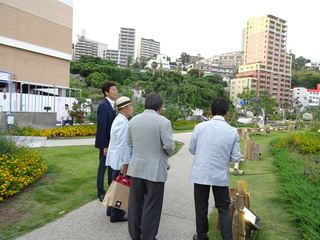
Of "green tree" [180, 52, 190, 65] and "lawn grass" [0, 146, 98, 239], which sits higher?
"green tree" [180, 52, 190, 65]

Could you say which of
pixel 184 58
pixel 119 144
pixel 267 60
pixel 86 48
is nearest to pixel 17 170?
pixel 119 144

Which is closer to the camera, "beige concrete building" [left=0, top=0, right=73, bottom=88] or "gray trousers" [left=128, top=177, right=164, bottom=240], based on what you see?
"gray trousers" [left=128, top=177, right=164, bottom=240]

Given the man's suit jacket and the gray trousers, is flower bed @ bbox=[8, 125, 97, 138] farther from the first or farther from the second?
the gray trousers

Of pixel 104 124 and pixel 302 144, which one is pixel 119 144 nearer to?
pixel 104 124

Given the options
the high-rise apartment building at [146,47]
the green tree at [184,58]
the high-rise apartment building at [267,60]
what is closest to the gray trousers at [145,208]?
the high-rise apartment building at [267,60]

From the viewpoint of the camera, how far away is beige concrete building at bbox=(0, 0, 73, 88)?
18328mm

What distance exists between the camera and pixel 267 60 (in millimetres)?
87125

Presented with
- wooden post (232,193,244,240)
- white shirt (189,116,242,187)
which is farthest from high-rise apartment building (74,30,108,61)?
wooden post (232,193,244,240)

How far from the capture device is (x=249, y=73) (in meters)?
84.8

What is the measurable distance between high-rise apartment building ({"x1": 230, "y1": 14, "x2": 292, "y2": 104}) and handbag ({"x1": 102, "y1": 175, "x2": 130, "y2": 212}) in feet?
271

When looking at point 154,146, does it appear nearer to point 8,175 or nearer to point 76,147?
point 8,175

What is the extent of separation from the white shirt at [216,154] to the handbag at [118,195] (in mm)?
975

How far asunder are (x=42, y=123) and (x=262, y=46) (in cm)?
9196

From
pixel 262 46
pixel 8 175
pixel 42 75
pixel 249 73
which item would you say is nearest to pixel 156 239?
pixel 8 175
